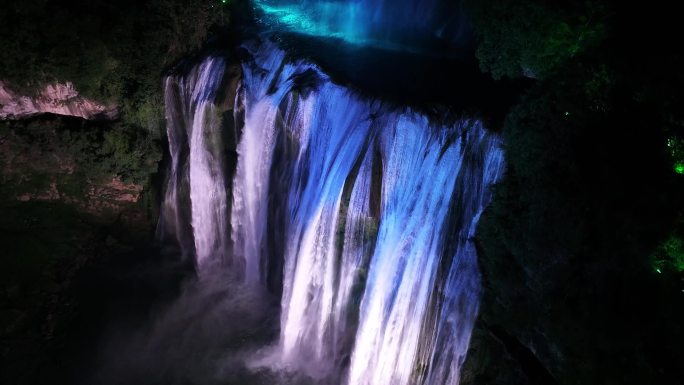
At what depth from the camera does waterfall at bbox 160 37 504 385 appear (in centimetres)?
877

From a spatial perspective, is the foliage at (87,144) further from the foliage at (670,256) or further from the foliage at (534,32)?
the foliage at (670,256)

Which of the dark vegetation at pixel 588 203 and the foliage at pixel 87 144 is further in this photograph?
the foliage at pixel 87 144

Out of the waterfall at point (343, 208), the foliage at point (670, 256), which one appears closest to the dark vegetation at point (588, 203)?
the foliage at point (670, 256)

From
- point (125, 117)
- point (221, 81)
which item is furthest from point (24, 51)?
point (221, 81)

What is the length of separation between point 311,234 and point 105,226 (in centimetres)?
855

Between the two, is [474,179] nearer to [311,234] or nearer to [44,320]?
[311,234]

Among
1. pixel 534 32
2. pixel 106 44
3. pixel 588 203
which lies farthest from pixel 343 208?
pixel 106 44

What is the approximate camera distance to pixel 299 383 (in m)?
11.1

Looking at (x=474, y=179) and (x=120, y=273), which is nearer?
(x=474, y=179)

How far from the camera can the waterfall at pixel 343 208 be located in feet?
28.8

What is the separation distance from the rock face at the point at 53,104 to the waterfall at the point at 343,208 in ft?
7.95

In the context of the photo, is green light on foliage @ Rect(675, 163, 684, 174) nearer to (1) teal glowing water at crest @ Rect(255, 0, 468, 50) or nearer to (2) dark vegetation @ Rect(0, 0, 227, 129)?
(1) teal glowing water at crest @ Rect(255, 0, 468, 50)

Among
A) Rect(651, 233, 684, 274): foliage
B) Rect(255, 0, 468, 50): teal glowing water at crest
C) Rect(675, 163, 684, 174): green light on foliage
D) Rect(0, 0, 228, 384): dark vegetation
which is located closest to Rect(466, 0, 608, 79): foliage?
Rect(675, 163, 684, 174): green light on foliage

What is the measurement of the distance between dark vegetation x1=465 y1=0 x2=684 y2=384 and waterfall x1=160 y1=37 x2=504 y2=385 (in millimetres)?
877
